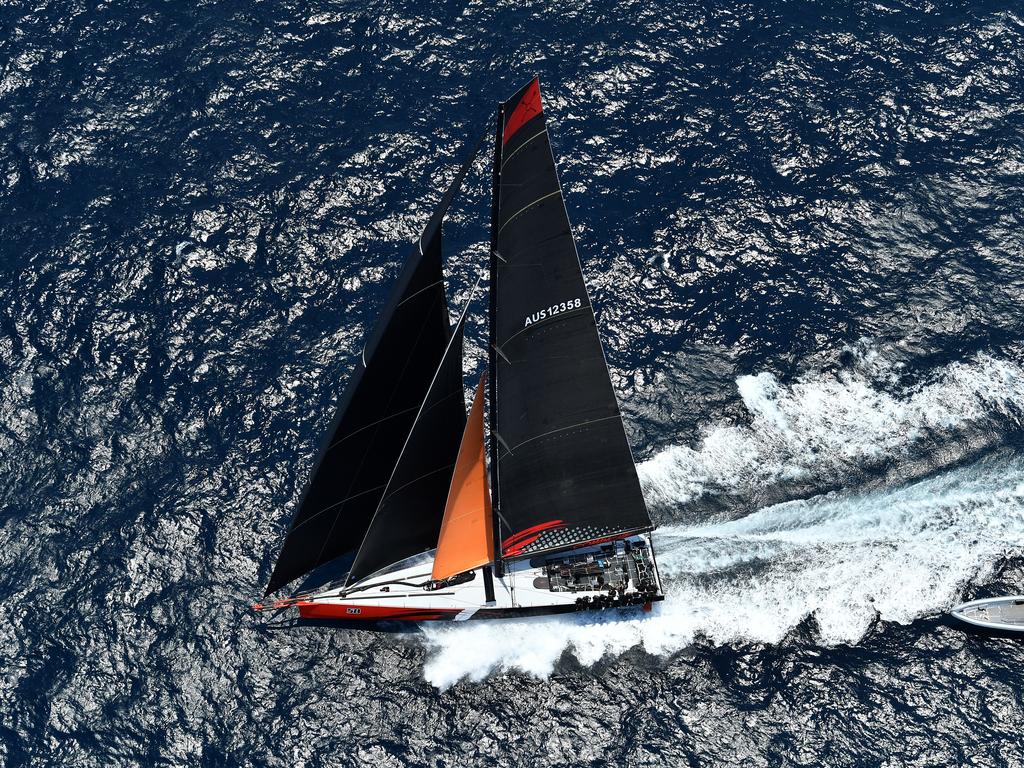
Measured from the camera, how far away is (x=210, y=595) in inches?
1852

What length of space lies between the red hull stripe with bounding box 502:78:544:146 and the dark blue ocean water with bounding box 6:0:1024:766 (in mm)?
20290

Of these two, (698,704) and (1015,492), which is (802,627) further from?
(1015,492)

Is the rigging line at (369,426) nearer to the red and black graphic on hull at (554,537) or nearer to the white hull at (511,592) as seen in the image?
the red and black graphic on hull at (554,537)

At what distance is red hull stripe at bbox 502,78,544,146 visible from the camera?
123 ft

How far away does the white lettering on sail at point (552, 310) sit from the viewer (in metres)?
39.7

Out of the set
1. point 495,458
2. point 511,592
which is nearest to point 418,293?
point 495,458

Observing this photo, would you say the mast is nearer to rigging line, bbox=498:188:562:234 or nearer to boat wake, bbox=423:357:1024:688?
rigging line, bbox=498:188:562:234

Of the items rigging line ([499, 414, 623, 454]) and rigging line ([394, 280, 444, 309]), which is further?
rigging line ([499, 414, 623, 454])

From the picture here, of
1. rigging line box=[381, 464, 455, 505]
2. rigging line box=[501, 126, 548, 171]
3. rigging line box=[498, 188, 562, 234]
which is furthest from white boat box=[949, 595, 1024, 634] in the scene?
rigging line box=[501, 126, 548, 171]

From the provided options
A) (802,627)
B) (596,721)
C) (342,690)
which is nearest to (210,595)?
(342,690)

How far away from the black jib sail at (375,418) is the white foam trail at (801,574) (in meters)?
7.74

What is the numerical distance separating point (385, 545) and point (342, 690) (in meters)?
7.34

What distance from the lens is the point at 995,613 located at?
46.2 metres

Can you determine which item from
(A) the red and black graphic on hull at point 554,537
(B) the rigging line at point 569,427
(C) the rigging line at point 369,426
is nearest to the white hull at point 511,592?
(A) the red and black graphic on hull at point 554,537
